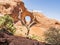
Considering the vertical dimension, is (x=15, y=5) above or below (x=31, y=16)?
above

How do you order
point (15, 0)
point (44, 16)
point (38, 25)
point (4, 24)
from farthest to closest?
point (44, 16), point (38, 25), point (15, 0), point (4, 24)

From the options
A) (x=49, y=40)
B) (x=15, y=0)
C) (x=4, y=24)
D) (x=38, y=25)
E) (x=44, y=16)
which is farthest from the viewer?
(x=44, y=16)

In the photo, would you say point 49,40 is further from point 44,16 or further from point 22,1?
point 44,16

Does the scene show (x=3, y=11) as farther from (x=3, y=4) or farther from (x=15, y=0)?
(x=15, y=0)

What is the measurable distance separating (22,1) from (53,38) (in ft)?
91.6

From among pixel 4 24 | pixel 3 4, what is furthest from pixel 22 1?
pixel 4 24

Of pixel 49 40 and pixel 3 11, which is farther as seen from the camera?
pixel 3 11

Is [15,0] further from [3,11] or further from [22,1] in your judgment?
[3,11]

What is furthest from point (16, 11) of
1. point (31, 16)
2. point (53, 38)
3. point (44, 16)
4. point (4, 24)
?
point (53, 38)

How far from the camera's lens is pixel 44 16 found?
6806cm

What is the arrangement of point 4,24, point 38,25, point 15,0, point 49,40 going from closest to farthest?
point 49,40 → point 4,24 → point 15,0 → point 38,25

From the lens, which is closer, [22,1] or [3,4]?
[3,4]

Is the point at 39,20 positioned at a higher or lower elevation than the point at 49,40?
lower

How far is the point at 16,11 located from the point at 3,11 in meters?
4.15
